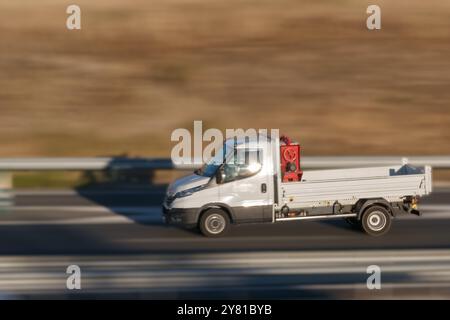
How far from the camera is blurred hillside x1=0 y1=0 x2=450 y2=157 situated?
22578mm

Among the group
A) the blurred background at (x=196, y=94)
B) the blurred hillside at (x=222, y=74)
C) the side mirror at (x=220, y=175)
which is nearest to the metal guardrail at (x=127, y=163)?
the blurred background at (x=196, y=94)

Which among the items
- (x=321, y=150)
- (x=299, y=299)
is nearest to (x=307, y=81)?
(x=321, y=150)

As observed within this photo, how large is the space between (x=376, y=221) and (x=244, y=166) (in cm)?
262

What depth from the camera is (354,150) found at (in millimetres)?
21875

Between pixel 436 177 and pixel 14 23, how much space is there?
1543cm

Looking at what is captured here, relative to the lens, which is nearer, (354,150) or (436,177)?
(436,177)

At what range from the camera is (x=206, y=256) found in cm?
1261

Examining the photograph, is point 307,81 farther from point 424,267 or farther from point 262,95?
point 424,267

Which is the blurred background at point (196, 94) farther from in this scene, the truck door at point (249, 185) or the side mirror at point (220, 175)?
the side mirror at point (220, 175)

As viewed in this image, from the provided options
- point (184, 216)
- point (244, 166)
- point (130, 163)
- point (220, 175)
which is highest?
point (130, 163)

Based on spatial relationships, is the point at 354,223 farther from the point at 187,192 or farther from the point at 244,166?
the point at 187,192

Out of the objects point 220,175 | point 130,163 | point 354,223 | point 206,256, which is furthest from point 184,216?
point 130,163

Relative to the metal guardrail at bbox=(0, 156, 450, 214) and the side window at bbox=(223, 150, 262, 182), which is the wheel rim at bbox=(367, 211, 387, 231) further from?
the metal guardrail at bbox=(0, 156, 450, 214)

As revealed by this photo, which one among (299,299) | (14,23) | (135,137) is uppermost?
(14,23)
